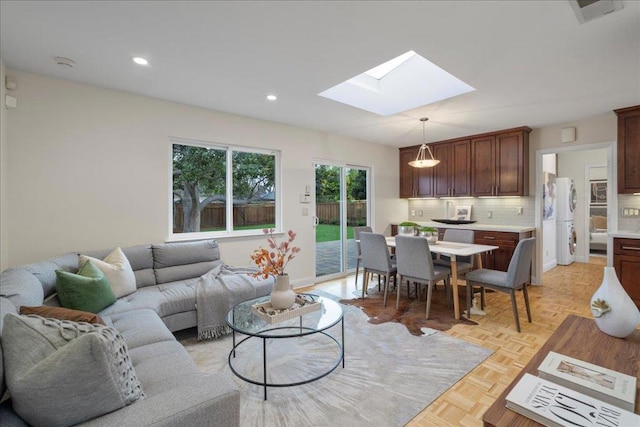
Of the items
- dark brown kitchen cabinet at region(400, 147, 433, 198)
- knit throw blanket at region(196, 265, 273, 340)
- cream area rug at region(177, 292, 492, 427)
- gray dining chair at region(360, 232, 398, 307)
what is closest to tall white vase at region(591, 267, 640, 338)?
cream area rug at region(177, 292, 492, 427)

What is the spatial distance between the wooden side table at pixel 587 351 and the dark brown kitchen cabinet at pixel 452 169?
379cm

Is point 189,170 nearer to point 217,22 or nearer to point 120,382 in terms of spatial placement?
point 217,22

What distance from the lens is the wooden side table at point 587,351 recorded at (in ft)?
3.66

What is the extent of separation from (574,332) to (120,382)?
2218mm

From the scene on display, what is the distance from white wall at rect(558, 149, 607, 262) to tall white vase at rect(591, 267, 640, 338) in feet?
19.6

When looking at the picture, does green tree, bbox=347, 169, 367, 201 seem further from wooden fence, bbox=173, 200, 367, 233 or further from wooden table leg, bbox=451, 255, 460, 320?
wooden table leg, bbox=451, 255, 460, 320

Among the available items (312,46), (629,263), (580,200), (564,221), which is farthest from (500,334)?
(580,200)

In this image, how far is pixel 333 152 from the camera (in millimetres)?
5055

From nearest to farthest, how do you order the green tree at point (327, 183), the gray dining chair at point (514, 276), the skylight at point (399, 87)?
the gray dining chair at point (514, 276), the skylight at point (399, 87), the green tree at point (327, 183)

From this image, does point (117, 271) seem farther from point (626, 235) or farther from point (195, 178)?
point (626, 235)

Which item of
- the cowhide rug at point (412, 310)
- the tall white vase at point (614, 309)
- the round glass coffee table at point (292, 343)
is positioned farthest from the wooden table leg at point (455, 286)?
the tall white vase at point (614, 309)

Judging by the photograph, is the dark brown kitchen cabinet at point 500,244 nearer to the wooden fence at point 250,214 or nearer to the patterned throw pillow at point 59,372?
the wooden fence at point 250,214

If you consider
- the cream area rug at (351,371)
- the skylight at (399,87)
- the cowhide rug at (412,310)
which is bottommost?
the cream area rug at (351,371)

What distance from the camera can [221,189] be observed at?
13.2 ft
